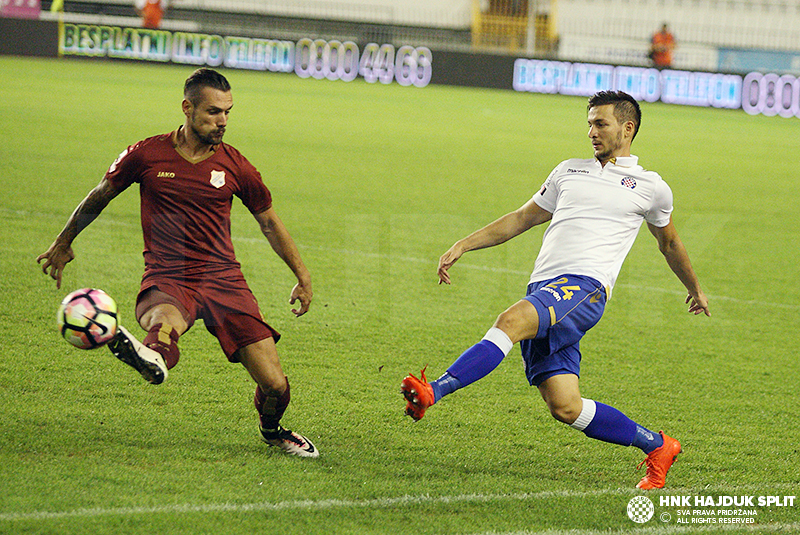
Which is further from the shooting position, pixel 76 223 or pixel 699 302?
pixel 699 302

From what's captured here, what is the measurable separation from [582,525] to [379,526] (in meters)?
0.86

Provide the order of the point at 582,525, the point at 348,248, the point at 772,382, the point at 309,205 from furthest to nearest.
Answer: the point at 309,205 < the point at 348,248 < the point at 772,382 < the point at 582,525

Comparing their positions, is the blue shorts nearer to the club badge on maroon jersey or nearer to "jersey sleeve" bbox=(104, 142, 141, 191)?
the club badge on maroon jersey

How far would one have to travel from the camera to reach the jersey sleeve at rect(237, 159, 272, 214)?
4.45 metres

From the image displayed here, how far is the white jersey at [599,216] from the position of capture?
173 inches

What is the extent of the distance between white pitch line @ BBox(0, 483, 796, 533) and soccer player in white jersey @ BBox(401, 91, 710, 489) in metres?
0.29

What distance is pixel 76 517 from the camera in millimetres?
3592

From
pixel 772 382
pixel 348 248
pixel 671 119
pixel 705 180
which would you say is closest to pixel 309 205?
pixel 348 248

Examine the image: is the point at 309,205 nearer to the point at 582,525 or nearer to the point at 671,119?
the point at 582,525

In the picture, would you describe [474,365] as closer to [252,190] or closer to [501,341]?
[501,341]

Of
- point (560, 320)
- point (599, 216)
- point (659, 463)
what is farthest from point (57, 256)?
point (659, 463)

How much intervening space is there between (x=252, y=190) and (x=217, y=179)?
0.57 feet

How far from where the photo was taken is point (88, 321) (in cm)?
378

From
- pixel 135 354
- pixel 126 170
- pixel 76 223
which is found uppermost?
pixel 126 170
